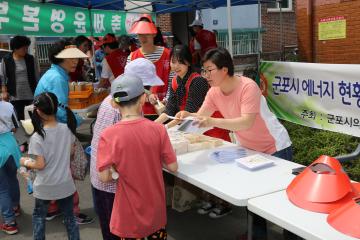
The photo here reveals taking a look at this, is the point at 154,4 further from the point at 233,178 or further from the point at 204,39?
the point at 233,178

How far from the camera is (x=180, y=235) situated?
131 inches

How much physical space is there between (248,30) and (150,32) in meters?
12.9

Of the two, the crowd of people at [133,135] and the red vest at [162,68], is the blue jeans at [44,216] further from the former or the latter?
→ the red vest at [162,68]

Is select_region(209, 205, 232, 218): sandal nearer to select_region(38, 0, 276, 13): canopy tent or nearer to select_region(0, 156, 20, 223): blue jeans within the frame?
select_region(0, 156, 20, 223): blue jeans

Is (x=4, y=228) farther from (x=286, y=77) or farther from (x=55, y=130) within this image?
(x=286, y=77)

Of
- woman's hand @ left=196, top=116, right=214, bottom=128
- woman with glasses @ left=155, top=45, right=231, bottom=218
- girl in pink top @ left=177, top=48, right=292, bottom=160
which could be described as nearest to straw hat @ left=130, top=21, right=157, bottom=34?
woman with glasses @ left=155, top=45, right=231, bottom=218

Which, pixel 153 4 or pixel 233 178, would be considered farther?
pixel 153 4

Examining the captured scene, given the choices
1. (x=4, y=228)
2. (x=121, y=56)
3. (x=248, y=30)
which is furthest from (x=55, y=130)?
(x=248, y=30)

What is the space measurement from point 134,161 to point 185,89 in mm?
1314

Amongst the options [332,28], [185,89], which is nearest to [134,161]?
[185,89]

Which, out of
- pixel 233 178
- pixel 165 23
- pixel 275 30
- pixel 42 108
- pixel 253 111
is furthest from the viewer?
pixel 275 30

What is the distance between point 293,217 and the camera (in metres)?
1.64

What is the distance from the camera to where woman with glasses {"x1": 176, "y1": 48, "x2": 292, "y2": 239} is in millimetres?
2426

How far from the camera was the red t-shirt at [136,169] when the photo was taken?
1.93 meters
